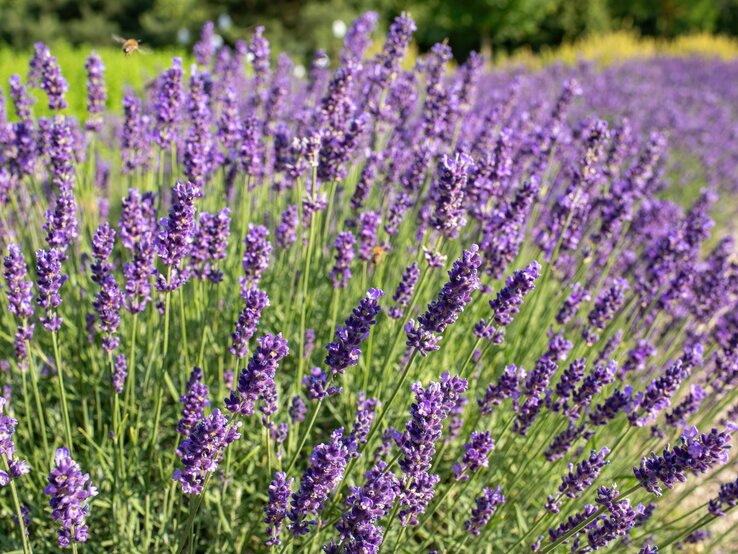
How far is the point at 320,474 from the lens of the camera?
1.68 meters

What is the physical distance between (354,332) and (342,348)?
→ 7 cm

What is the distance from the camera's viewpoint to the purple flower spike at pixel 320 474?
1.65 m

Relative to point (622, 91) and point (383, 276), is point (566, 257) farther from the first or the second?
point (622, 91)

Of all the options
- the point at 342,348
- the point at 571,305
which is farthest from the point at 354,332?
the point at 571,305

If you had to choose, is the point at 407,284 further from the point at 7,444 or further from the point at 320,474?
the point at 7,444

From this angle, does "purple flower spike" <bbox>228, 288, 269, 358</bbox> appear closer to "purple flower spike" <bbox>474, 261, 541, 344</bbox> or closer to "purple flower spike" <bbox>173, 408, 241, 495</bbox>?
"purple flower spike" <bbox>173, 408, 241, 495</bbox>

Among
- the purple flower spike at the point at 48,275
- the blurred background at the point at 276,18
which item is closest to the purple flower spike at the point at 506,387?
the purple flower spike at the point at 48,275

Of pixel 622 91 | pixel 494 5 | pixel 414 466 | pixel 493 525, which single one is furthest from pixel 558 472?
pixel 494 5

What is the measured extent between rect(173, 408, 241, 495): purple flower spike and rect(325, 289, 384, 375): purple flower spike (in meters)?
0.33

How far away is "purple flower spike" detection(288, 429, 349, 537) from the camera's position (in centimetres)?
165

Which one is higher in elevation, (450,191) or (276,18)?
(450,191)

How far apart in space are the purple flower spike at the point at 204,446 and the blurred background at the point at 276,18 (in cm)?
1241

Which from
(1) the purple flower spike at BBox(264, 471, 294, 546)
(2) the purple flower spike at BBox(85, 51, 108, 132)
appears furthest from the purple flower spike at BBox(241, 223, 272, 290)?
(2) the purple flower spike at BBox(85, 51, 108, 132)

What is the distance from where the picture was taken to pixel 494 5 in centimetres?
1814
